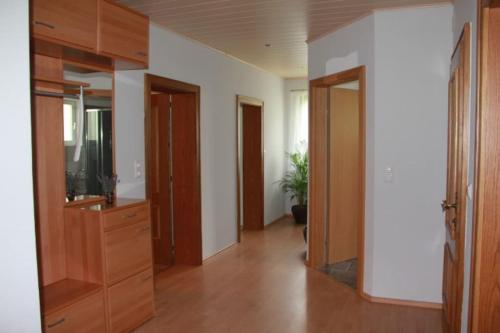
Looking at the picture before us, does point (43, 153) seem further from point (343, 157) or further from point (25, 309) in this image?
point (343, 157)

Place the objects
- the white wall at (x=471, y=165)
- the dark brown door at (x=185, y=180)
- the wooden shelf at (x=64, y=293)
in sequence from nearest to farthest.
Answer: the white wall at (x=471, y=165) < the wooden shelf at (x=64, y=293) < the dark brown door at (x=185, y=180)

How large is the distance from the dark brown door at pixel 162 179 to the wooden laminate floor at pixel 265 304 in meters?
0.27

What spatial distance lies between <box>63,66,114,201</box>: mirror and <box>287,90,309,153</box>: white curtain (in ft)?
15.0

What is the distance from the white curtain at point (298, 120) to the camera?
7566 millimetres

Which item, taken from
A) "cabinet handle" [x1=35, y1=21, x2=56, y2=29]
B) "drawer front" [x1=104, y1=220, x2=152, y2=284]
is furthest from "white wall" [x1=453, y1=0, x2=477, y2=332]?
"cabinet handle" [x1=35, y1=21, x2=56, y2=29]

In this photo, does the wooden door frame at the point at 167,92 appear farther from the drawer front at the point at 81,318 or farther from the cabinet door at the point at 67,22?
the drawer front at the point at 81,318

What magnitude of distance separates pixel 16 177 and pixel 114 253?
1.23m

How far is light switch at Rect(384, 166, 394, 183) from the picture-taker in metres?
3.60

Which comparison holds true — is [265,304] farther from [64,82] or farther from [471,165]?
[64,82]

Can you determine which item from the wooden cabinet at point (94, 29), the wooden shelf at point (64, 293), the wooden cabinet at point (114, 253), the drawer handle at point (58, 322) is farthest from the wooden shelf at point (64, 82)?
the drawer handle at point (58, 322)

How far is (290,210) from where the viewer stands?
7828 mm

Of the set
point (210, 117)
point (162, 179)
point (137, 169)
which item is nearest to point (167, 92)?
point (210, 117)

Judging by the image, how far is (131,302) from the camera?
3.12 meters

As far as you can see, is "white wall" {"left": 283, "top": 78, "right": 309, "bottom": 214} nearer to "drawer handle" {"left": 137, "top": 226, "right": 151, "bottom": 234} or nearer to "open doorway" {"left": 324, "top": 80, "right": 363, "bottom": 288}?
"open doorway" {"left": 324, "top": 80, "right": 363, "bottom": 288}
